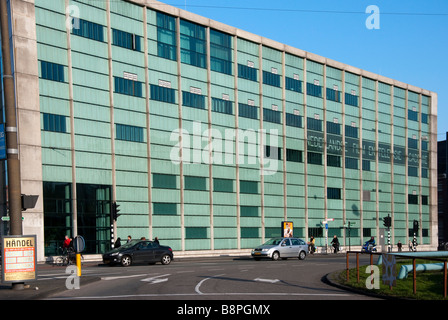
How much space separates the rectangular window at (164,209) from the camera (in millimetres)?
46344

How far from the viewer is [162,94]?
47.6 m

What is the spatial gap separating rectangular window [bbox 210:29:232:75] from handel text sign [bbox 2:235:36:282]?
122 feet

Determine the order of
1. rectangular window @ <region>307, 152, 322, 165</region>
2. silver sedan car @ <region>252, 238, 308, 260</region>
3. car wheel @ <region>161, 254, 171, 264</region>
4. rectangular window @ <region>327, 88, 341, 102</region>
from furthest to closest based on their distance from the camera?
rectangular window @ <region>327, 88, 341, 102</region> → rectangular window @ <region>307, 152, 322, 165</region> → silver sedan car @ <region>252, 238, 308, 260</region> → car wheel @ <region>161, 254, 171, 264</region>

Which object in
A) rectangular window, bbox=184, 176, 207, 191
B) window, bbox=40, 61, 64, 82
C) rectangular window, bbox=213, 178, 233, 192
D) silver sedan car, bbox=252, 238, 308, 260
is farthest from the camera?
rectangular window, bbox=213, 178, 233, 192

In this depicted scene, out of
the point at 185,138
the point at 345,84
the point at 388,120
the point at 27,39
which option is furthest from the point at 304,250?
the point at 388,120

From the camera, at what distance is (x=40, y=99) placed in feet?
129

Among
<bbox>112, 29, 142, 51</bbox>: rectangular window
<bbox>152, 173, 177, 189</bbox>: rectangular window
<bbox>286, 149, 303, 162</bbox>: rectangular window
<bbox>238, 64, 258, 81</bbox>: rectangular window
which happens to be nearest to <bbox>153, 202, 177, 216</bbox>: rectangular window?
<bbox>152, 173, 177, 189</bbox>: rectangular window

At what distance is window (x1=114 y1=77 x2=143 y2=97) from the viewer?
1752 inches

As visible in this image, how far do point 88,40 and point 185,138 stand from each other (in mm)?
11663

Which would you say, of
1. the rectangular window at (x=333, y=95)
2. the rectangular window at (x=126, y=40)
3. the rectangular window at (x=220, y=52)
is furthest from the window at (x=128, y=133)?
the rectangular window at (x=333, y=95)

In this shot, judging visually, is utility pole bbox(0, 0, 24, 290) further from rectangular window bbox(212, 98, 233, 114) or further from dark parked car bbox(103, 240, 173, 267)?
rectangular window bbox(212, 98, 233, 114)

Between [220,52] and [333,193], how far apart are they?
2165 centimetres

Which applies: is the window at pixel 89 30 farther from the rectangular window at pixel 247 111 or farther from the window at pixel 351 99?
the window at pixel 351 99

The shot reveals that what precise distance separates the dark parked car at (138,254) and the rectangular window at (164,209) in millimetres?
13406
